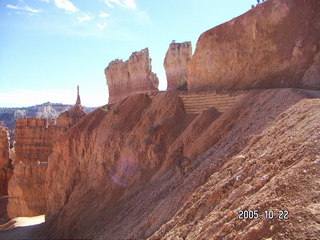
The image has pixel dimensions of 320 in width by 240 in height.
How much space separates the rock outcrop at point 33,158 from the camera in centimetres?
2752

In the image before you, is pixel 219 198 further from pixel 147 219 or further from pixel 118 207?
pixel 118 207

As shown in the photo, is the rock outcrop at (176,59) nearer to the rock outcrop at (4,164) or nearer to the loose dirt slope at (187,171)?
the loose dirt slope at (187,171)

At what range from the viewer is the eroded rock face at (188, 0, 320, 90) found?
12023mm

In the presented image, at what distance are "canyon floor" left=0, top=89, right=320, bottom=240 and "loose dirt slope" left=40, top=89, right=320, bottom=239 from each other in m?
0.02

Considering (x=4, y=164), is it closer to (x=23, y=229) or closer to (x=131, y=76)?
(x=131, y=76)

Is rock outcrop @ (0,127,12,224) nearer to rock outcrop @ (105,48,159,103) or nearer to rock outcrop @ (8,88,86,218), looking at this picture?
rock outcrop @ (8,88,86,218)

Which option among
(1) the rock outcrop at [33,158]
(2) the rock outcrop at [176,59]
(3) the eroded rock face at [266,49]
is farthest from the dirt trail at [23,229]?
(2) the rock outcrop at [176,59]

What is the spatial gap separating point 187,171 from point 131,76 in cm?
2691

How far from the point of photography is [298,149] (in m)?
5.50

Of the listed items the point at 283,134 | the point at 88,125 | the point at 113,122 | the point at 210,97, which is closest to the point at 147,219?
the point at 283,134

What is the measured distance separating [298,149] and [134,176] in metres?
9.33

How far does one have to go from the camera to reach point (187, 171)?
9664 mm

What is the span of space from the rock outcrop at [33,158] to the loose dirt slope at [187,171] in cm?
568
